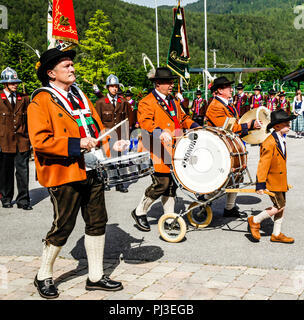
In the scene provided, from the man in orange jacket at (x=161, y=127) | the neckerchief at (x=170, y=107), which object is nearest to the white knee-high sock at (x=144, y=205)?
the man in orange jacket at (x=161, y=127)

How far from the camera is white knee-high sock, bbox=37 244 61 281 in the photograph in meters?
3.95

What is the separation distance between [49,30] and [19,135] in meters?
2.18

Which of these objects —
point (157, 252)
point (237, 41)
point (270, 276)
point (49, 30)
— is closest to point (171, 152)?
point (157, 252)

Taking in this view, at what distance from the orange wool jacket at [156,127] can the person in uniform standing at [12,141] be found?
2700 mm

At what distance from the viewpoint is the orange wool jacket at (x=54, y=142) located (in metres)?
3.61

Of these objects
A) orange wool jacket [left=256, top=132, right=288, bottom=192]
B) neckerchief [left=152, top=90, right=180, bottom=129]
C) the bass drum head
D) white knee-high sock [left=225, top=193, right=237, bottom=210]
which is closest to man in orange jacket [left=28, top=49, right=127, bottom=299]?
the bass drum head

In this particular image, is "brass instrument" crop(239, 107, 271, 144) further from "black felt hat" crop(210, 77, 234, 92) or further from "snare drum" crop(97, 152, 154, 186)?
"snare drum" crop(97, 152, 154, 186)

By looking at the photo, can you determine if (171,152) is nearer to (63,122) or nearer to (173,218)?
(173,218)

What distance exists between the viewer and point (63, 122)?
3.73 m

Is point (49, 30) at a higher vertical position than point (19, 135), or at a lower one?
higher

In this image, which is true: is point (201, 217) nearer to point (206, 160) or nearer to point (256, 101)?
point (206, 160)

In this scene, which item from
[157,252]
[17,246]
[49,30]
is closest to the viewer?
[157,252]

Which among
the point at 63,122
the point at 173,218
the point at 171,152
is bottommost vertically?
the point at 173,218
